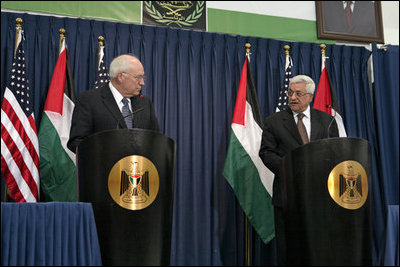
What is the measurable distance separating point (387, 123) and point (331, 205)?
3222 millimetres

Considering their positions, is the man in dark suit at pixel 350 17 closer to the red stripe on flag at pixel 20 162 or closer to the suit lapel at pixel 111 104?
the suit lapel at pixel 111 104

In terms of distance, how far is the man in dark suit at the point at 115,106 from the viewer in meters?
2.94

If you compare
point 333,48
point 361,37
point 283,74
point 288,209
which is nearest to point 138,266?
point 288,209

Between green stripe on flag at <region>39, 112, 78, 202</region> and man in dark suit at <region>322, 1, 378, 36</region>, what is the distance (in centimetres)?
316

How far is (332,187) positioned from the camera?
2.52 m

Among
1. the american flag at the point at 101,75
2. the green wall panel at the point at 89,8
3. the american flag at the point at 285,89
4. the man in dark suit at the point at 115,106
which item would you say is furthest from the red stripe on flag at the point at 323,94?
the man in dark suit at the point at 115,106

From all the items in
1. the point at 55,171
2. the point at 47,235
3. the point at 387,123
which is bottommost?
the point at 47,235

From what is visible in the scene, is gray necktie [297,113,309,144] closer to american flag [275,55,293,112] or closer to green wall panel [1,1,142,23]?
american flag [275,55,293,112]

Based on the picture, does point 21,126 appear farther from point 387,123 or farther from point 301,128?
point 387,123

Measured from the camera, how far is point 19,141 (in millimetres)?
4012

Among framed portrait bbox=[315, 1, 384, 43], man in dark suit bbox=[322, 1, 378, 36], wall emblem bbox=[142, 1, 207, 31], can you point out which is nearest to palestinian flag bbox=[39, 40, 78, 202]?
wall emblem bbox=[142, 1, 207, 31]

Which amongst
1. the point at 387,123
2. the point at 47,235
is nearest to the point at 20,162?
the point at 47,235

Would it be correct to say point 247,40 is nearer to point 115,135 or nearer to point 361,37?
point 361,37

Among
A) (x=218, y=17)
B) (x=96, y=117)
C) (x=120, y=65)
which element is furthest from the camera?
(x=218, y=17)
